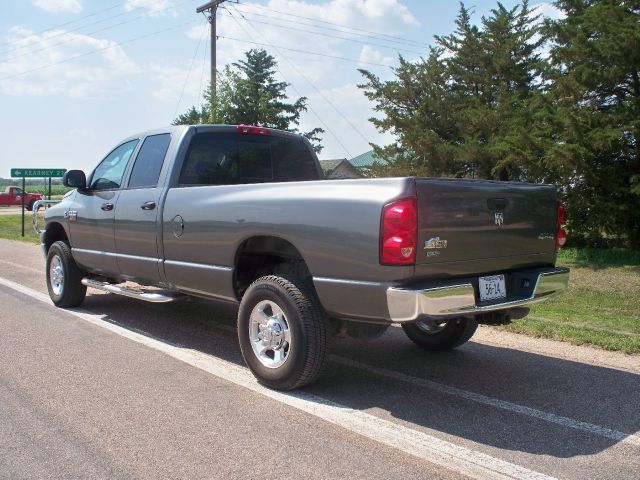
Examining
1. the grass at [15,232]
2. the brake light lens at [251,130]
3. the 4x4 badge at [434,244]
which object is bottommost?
the grass at [15,232]

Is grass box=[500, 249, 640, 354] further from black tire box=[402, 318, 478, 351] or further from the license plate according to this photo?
the license plate

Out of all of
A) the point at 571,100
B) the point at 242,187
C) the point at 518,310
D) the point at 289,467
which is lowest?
the point at 289,467

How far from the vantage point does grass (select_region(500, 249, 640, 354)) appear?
589 cm

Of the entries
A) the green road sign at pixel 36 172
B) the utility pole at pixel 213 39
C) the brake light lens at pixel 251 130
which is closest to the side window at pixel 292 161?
the brake light lens at pixel 251 130

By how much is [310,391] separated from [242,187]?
1632 mm

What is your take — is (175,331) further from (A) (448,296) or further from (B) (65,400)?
(A) (448,296)

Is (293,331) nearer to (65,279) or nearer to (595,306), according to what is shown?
(65,279)

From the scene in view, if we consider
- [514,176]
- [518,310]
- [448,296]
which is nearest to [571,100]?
[514,176]

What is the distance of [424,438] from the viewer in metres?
3.59

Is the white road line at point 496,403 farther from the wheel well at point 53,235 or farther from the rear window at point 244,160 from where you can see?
the wheel well at point 53,235

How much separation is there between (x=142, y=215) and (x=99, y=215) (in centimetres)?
104

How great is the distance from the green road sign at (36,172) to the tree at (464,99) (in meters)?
10.1

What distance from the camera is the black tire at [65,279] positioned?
287 inches

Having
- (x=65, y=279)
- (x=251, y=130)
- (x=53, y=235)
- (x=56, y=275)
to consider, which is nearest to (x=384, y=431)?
(x=251, y=130)
